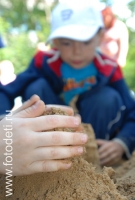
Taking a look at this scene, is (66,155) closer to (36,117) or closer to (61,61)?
(36,117)

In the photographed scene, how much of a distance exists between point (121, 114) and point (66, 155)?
1.40 m

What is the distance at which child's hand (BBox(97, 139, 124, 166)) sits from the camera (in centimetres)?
205

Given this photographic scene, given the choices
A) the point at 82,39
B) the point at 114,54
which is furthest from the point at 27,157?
the point at 114,54

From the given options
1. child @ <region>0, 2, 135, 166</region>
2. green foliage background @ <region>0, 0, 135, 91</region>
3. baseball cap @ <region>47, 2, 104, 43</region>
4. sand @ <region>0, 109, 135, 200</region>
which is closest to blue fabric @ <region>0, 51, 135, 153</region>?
child @ <region>0, 2, 135, 166</region>

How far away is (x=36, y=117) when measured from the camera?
41.7 inches

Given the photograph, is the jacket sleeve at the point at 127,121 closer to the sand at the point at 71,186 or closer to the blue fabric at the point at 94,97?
the blue fabric at the point at 94,97

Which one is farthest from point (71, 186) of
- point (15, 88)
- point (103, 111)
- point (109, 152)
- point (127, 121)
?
point (15, 88)

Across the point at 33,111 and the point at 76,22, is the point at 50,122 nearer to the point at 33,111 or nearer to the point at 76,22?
the point at 33,111

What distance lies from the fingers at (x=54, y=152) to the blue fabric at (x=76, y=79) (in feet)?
4.81

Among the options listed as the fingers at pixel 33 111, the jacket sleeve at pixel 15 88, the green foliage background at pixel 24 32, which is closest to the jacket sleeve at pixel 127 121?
the jacket sleeve at pixel 15 88

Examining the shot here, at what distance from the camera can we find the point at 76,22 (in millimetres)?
2557

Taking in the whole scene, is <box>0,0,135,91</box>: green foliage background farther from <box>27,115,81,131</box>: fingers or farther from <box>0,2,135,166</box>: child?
<box>27,115,81,131</box>: fingers

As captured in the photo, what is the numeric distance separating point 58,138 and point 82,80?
1.57 metres

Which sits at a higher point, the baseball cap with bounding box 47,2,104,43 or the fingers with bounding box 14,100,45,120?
the baseball cap with bounding box 47,2,104,43
